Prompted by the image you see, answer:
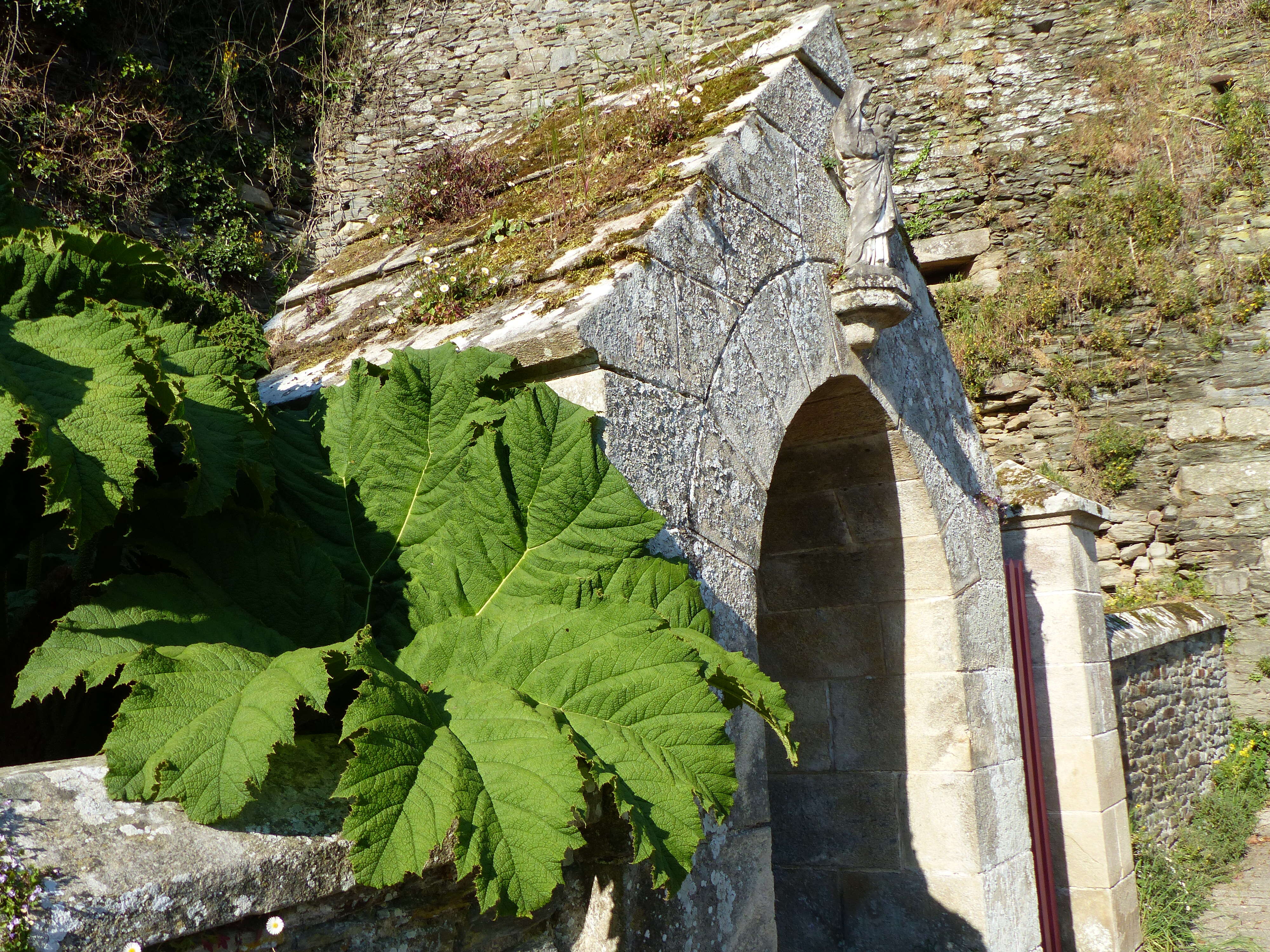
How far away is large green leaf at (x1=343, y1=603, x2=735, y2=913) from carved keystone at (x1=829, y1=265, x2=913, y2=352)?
186cm

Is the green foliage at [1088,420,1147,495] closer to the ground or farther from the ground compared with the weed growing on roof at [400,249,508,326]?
farther from the ground

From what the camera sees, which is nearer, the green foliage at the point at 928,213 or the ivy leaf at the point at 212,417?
the ivy leaf at the point at 212,417

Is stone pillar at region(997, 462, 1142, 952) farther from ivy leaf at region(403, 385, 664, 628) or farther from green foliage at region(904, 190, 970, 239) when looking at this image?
green foliage at region(904, 190, 970, 239)

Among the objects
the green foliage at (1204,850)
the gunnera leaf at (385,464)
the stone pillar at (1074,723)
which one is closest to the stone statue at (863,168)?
the gunnera leaf at (385,464)

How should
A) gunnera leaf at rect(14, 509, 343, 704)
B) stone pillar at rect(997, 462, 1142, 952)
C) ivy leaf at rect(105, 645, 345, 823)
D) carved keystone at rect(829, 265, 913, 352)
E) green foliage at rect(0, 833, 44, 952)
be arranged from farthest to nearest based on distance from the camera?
stone pillar at rect(997, 462, 1142, 952) < carved keystone at rect(829, 265, 913, 352) < gunnera leaf at rect(14, 509, 343, 704) < ivy leaf at rect(105, 645, 345, 823) < green foliage at rect(0, 833, 44, 952)

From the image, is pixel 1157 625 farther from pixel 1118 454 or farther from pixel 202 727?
pixel 202 727

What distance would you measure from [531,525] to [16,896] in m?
0.89

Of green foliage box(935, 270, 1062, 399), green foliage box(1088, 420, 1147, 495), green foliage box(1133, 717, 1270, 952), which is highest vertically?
green foliage box(935, 270, 1062, 399)

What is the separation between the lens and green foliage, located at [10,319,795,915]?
1126mm

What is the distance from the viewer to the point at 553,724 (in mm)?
1225

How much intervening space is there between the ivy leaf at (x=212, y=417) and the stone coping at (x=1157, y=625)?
603cm

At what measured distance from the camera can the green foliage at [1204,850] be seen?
5.93 m

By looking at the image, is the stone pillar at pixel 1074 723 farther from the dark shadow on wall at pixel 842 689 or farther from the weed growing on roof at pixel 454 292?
the weed growing on roof at pixel 454 292

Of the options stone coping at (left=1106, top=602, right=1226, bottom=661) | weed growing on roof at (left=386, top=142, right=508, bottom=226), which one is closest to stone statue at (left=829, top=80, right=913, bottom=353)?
weed growing on roof at (left=386, top=142, right=508, bottom=226)
